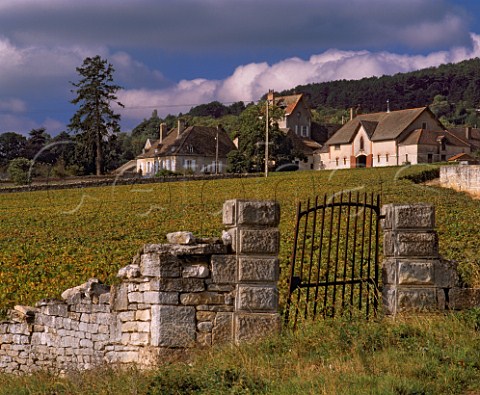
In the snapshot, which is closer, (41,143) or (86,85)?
(86,85)

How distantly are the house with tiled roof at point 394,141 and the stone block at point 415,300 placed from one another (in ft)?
222

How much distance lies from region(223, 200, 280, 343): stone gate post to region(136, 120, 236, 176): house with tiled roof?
77.4 m

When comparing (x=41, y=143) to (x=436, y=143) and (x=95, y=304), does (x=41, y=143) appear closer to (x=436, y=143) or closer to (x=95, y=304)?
(x=436, y=143)

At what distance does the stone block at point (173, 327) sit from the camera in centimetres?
1074

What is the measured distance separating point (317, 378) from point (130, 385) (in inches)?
89.4

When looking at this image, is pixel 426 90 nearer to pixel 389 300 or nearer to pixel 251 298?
pixel 389 300

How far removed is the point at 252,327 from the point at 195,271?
1.13 meters

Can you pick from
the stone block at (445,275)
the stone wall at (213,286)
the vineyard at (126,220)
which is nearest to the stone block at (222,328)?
the stone wall at (213,286)

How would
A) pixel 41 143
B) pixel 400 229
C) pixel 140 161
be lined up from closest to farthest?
1. pixel 400 229
2. pixel 140 161
3. pixel 41 143

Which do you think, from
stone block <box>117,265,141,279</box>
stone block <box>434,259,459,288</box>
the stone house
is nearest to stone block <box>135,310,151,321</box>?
stone block <box>117,265,141,279</box>

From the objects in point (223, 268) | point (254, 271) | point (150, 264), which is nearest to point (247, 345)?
point (254, 271)

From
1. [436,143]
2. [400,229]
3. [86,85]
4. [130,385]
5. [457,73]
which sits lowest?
[130,385]

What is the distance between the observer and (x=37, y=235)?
94.3 ft

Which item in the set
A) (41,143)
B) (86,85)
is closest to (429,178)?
(86,85)
